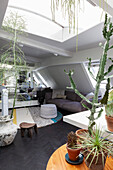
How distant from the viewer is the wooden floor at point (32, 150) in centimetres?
182

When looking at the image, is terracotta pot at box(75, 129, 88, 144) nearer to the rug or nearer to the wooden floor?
the wooden floor

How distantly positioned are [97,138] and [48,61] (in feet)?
18.1

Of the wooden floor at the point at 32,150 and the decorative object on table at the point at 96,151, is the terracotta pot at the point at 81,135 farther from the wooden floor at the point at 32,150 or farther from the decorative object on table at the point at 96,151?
the wooden floor at the point at 32,150

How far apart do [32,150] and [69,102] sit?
2.95m

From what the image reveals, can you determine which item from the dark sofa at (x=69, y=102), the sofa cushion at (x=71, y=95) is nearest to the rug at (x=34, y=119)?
the dark sofa at (x=69, y=102)

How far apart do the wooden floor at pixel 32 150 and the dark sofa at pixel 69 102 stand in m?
1.28

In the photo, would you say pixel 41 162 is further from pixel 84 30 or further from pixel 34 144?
pixel 84 30

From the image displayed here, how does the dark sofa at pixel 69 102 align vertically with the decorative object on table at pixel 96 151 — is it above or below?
below

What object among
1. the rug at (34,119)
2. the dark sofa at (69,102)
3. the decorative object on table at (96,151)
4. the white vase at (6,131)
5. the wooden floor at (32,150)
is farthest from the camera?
the dark sofa at (69,102)

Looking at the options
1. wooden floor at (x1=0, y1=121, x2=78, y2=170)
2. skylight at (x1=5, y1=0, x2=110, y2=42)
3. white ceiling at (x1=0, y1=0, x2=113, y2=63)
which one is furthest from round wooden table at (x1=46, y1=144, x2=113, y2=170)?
skylight at (x1=5, y1=0, x2=110, y2=42)

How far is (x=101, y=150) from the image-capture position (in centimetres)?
63

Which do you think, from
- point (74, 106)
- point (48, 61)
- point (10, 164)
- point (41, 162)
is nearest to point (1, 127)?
point (10, 164)

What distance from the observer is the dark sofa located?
14.0 ft

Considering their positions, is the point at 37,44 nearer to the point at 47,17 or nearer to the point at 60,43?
the point at 60,43
